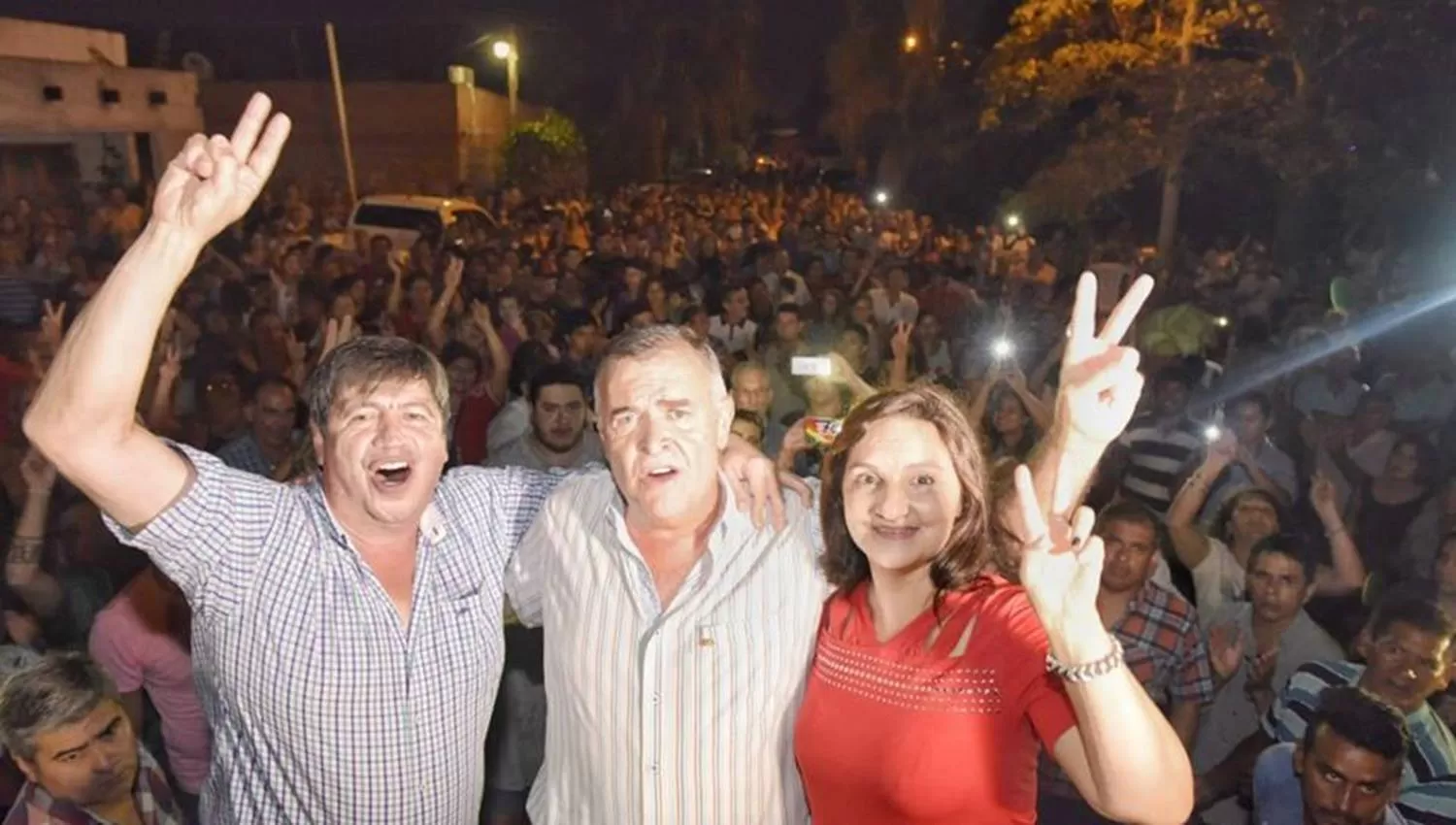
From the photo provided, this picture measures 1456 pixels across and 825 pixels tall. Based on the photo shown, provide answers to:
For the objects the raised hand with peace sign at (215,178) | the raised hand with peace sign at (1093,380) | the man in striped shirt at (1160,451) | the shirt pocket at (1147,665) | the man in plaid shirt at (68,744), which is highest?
the raised hand with peace sign at (215,178)

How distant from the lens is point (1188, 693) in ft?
13.1

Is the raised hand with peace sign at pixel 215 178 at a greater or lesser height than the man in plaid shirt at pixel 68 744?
greater

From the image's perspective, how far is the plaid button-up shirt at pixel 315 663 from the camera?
7.65 feet

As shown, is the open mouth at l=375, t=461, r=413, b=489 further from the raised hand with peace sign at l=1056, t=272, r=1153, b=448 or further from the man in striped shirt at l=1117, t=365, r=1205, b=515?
the man in striped shirt at l=1117, t=365, r=1205, b=515

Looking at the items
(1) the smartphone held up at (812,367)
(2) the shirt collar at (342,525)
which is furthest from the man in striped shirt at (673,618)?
(1) the smartphone held up at (812,367)

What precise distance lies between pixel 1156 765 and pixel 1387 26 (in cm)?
1496

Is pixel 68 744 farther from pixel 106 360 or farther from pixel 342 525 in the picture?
pixel 106 360

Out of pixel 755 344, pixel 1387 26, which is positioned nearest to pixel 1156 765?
pixel 755 344

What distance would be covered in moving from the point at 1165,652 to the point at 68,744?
3.32 meters

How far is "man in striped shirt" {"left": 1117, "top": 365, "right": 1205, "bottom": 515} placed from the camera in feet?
19.2

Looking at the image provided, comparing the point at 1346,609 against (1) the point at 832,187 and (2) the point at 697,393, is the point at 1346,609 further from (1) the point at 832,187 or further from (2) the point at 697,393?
(1) the point at 832,187

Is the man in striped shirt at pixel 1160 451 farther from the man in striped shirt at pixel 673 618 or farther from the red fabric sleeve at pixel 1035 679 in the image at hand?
the red fabric sleeve at pixel 1035 679

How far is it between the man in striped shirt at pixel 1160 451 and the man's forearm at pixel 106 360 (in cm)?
492

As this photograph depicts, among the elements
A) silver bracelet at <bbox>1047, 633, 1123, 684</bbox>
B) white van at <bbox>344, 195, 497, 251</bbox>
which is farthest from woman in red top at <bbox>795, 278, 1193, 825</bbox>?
white van at <bbox>344, 195, 497, 251</bbox>
